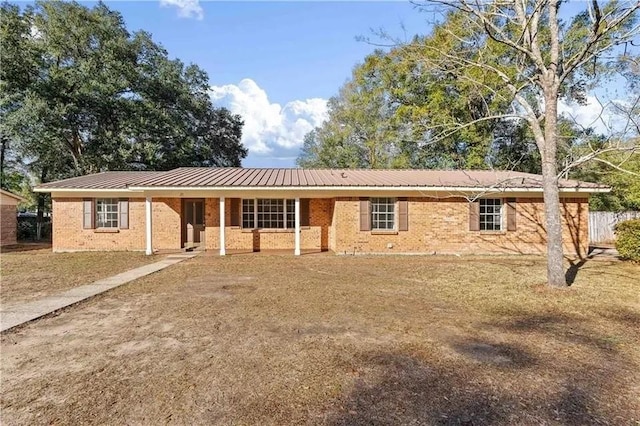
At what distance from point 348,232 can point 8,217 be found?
17822 millimetres

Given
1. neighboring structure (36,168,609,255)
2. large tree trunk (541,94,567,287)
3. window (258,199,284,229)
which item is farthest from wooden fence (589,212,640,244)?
window (258,199,284,229)

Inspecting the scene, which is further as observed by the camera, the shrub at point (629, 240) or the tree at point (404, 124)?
the tree at point (404, 124)

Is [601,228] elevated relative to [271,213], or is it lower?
lower

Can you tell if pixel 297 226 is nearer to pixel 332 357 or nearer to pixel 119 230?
pixel 119 230

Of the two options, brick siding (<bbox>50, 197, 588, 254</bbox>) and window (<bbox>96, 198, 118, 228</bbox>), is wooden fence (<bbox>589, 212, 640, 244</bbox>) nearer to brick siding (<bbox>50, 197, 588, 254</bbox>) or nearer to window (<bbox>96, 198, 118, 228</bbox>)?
brick siding (<bbox>50, 197, 588, 254</bbox>)

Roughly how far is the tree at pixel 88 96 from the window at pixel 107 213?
795cm

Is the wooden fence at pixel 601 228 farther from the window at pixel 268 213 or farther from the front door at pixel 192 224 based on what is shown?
the front door at pixel 192 224

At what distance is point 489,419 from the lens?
3057 mm

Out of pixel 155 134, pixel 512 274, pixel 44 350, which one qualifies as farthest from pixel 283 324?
pixel 155 134

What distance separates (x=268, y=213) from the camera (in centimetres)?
1483

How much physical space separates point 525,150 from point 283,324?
23.9 metres

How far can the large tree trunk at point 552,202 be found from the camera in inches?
314

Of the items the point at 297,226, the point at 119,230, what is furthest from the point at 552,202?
the point at 119,230

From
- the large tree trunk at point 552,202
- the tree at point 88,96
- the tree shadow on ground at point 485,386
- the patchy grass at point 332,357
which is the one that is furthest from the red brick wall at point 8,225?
the large tree trunk at point 552,202
